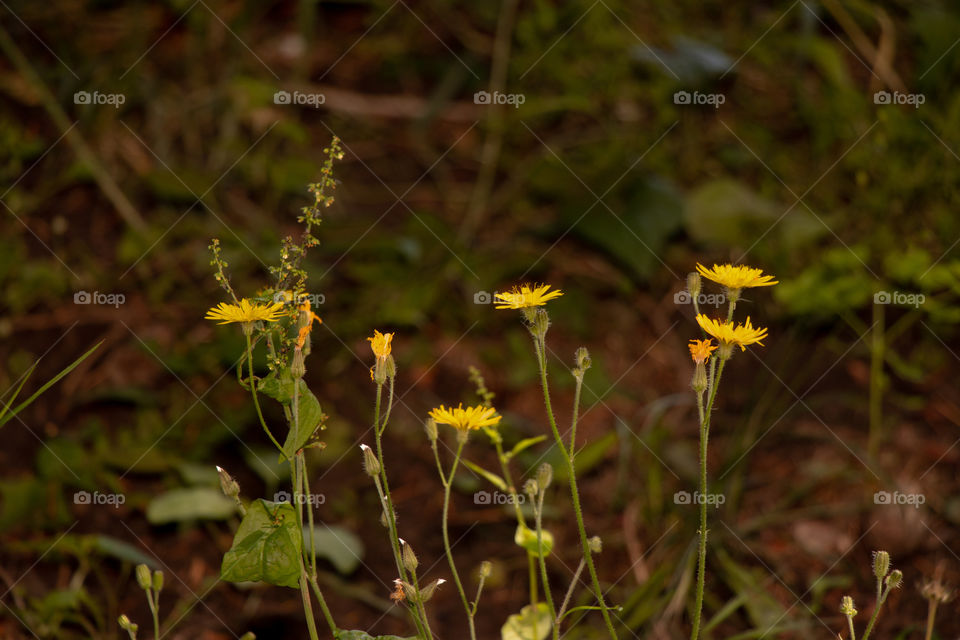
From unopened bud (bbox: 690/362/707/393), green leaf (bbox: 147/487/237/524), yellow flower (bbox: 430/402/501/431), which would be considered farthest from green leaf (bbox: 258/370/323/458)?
green leaf (bbox: 147/487/237/524)

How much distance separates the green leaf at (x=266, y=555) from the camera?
3.76 ft

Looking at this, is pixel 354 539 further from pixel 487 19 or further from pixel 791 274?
pixel 487 19

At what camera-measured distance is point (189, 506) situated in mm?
1987

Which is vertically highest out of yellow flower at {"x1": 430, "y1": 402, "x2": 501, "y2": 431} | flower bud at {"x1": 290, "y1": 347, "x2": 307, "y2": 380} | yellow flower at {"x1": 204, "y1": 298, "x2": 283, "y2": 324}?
yellow flower at {"x1": 204, "y1": 298, "x2": 283, "y2": 324}

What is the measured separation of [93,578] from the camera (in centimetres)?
193

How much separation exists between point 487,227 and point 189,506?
1420 mm

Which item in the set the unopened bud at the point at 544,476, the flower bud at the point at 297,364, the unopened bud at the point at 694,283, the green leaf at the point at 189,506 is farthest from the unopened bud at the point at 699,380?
the green leaf at the point at 189,506

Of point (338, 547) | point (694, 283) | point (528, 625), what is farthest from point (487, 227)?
point (694, 283)

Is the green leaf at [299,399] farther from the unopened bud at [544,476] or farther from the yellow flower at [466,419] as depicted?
the unopened bud at [544,476]

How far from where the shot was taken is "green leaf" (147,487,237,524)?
1969 mm

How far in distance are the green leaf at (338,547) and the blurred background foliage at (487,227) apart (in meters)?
0.09

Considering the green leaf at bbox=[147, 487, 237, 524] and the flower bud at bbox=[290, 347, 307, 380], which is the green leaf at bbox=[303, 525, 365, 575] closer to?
the green leaf at bbox=[147, 487, 237, 524]

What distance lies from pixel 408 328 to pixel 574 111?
1137 millimetres

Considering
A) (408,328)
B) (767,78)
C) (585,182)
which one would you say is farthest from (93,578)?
(767,78)
